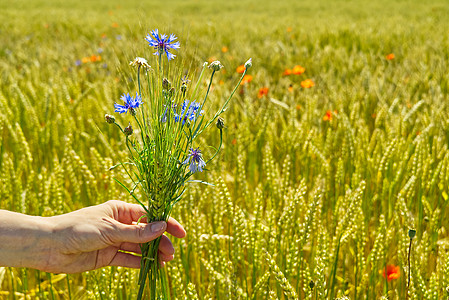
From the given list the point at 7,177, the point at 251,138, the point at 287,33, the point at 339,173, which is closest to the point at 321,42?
the point at 287,33

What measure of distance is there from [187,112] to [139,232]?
23 cm

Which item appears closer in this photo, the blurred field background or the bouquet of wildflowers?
the bouquet of wildflowers

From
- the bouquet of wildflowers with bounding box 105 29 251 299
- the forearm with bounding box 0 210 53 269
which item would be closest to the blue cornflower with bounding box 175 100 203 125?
the bouquet of wildflowers with bounding box 105 29 251 299

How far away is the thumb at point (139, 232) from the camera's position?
29.4 inches

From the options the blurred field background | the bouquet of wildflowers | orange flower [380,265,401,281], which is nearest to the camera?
the bouquet of wildflowers

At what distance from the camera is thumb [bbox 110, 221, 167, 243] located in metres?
0.75

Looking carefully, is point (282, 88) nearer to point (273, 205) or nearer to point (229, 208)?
point (273, 205)

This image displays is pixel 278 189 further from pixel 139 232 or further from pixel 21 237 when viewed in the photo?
pixel 21 237

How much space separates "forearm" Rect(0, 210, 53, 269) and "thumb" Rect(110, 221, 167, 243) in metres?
0.15

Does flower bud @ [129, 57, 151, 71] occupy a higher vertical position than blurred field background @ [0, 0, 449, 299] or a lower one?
higher

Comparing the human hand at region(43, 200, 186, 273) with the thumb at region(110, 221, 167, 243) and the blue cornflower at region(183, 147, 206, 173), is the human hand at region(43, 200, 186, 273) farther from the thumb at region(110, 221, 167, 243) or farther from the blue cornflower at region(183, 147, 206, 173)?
the blue cornflower at region(183, 147, 206, 173)

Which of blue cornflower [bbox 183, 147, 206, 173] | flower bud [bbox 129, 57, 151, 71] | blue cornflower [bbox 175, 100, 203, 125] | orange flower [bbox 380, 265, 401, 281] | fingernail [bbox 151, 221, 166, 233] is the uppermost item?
flower bud [bbox 129, 57, 151, 71]

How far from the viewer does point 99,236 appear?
2.68 ft

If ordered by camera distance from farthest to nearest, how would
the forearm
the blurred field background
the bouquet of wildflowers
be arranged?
the blurred field background < the forearm < the bouquet of wildflowers
